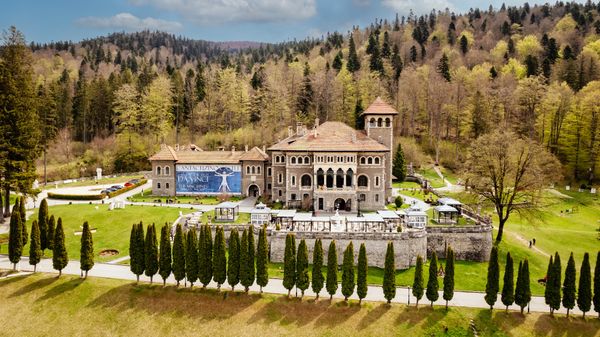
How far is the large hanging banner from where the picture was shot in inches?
2309

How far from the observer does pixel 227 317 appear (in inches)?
1157

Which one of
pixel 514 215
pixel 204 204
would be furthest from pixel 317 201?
pixel 514 215

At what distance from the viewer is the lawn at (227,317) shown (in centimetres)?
2819

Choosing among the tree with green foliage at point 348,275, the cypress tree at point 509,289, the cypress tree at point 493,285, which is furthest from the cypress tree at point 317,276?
the cypress tree at point 509,289

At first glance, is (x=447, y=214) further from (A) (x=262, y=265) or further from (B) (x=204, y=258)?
(B) (x=204, y=258)

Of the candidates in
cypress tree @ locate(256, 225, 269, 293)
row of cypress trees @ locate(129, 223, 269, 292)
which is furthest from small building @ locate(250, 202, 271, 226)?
cypress tree @ locate(256, 225, 269, 293)

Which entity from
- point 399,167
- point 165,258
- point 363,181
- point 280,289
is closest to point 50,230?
point 165,258

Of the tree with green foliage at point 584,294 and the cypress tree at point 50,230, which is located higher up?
the cypress tree at point 50,230

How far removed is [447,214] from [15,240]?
39.2 m

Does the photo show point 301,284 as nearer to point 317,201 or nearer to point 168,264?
point 168,264

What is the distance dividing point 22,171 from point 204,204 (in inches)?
791

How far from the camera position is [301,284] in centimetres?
3075

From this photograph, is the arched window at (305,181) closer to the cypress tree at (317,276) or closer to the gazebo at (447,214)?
the gazebo at (447,214)

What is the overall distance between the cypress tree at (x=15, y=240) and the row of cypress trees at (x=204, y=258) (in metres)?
10.1
